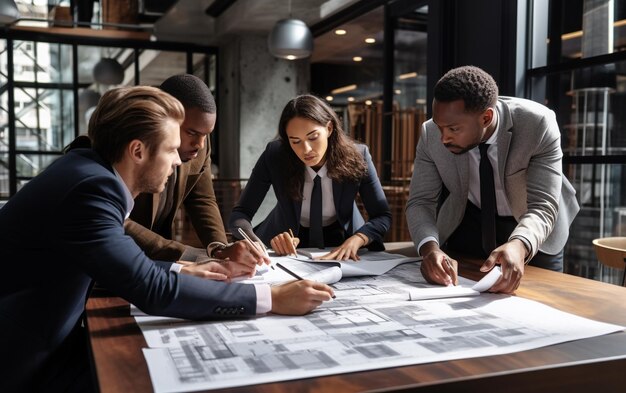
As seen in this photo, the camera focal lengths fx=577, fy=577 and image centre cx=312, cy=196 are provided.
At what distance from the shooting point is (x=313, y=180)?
258 centimetres

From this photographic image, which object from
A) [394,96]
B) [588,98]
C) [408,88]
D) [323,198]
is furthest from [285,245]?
[408,88]

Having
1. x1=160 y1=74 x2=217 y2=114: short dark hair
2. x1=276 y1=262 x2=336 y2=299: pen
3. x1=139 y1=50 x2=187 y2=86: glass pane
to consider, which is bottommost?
x1=276 y1=262 x2=336 y2=299: pen

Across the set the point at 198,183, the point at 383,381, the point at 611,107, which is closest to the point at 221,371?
the point at 383,381

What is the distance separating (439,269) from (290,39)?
4394mm

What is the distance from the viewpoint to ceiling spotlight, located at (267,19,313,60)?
5.66 m

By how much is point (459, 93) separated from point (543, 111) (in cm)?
38

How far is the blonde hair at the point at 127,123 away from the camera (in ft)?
4.56

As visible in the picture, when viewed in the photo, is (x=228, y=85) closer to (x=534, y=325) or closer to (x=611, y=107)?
(x=611, y=107)

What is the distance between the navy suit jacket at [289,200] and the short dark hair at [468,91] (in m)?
0.64

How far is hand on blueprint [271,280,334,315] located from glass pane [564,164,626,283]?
240cm

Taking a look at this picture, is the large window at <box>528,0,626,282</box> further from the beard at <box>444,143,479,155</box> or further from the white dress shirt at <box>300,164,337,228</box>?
the white dress shirt at <box>300,164,337,228</box>

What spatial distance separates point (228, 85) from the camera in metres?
9.16

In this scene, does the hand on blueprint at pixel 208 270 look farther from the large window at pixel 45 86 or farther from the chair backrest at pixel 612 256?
the large window at pixel 45 86

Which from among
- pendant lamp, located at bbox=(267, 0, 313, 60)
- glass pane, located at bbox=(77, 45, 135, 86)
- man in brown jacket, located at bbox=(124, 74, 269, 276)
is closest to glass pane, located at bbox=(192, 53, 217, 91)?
glass pane, located at bbox=(77, 45, 135, 86)
